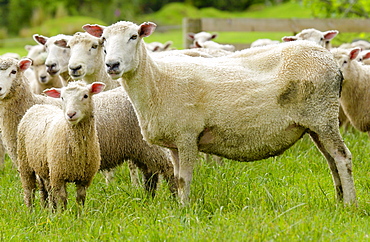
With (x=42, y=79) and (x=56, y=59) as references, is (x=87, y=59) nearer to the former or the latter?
(x=56, y=59)

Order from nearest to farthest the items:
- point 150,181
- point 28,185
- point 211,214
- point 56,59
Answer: point 211,214 < point 28,185 < point 150,181 < point 56,59

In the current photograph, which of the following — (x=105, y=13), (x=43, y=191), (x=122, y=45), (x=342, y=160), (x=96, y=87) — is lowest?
(x=105, y=13)

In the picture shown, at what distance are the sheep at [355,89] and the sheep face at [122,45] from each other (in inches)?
129

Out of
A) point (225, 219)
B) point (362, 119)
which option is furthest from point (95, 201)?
point (362, 119)

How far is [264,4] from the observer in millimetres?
42844

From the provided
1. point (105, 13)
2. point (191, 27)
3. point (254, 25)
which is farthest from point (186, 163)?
point (105, 13)

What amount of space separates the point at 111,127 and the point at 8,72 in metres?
1.17

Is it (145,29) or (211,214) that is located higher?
(145,29)

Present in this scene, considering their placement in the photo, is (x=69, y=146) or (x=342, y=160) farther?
(x=69, y=146)

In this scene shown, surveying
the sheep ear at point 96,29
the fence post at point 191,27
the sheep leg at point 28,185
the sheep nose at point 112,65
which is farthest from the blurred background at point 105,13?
the sheep nose at point 112,65

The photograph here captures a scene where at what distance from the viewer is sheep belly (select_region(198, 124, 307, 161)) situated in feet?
15.3

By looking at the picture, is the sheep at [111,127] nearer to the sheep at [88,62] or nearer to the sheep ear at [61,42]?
the sheep at [88,62]

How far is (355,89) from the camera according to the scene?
7.13 metres

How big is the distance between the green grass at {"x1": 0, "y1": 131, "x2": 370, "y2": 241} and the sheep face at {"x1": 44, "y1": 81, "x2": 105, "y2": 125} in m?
0.69
